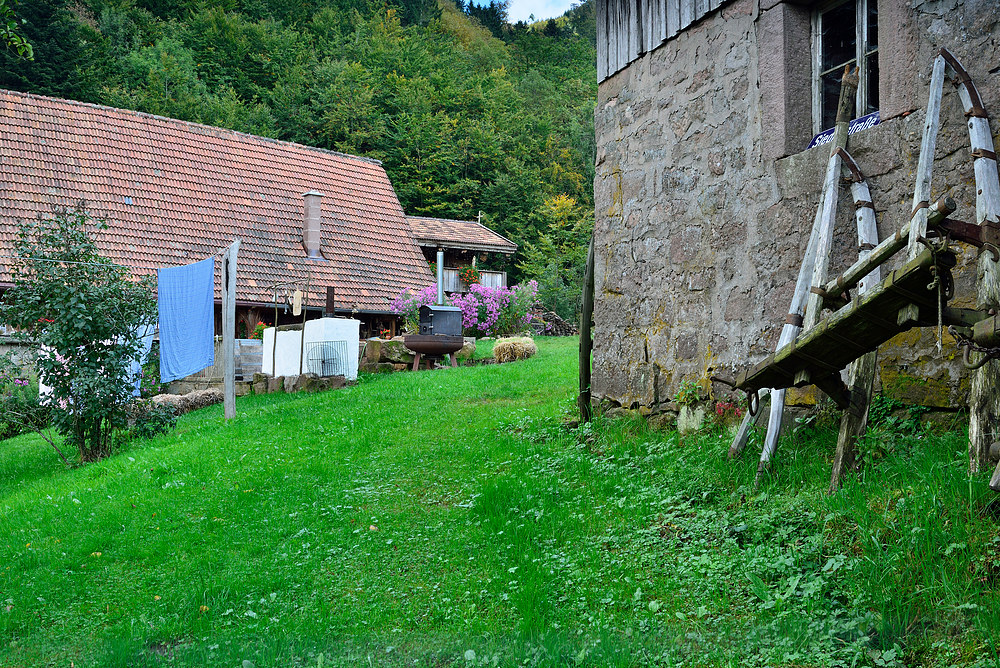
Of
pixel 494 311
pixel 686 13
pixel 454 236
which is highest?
pixel 454 236

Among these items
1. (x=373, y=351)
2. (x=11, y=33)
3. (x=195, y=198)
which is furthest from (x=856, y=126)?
(x=195, y=198)

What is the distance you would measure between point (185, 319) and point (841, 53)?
7.98m

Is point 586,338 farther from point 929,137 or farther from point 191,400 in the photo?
point 191,400

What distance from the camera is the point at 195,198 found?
18.8m

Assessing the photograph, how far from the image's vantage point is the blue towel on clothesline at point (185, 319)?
1002 cm

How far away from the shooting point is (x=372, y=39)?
38.9m

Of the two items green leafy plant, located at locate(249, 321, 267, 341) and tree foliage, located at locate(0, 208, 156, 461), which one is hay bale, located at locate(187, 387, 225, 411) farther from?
green leafy plant, located at locate(249, 321, 267, 341)

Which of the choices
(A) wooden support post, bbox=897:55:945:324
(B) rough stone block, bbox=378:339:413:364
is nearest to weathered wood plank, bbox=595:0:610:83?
(A) wooden support post, bbox=897:55:945:324

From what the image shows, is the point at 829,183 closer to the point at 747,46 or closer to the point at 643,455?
the point at 747,46

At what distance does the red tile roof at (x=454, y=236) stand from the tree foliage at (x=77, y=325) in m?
14.3

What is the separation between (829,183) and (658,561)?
2273 mm

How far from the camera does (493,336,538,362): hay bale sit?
14.2 m

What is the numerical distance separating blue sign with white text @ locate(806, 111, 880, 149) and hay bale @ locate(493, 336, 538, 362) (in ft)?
30.5

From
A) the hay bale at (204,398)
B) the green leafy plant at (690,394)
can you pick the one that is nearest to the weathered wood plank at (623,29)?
the green leafy plant at (690,394)
